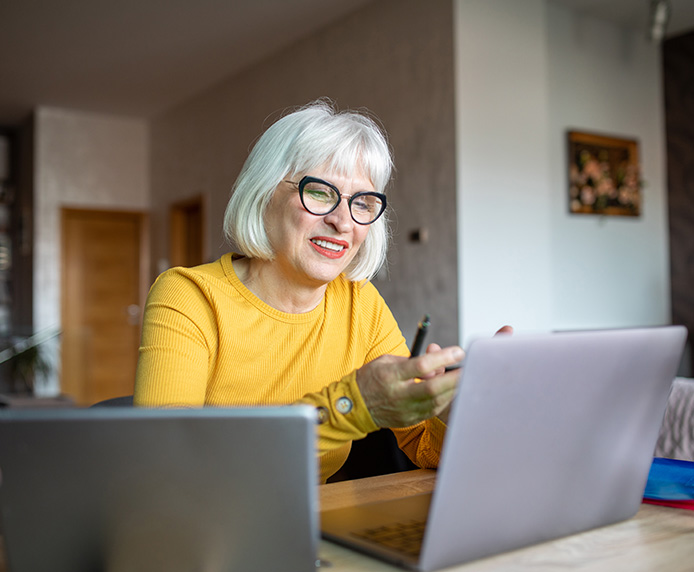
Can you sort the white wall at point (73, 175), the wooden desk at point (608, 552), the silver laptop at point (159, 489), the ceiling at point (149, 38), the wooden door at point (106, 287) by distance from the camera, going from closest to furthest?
the silver laptop at point (159, 489)
the wooden desk at point (608, 552)
the ceiling at point (149, 38)
the white wall at point (73, 175)
the wooden door at point (106, 287)

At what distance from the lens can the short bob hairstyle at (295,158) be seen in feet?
4.31

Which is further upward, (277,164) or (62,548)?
(277,164)

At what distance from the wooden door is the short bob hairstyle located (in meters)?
5.69

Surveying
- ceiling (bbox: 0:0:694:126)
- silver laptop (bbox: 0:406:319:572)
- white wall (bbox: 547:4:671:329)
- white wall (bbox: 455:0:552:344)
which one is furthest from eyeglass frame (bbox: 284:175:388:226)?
ceiling (bbox: 0:0:694:126)

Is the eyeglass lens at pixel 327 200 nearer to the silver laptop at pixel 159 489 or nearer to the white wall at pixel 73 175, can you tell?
the silver laptop at pixel 159 489

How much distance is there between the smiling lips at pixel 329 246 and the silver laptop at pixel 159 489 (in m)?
0.76

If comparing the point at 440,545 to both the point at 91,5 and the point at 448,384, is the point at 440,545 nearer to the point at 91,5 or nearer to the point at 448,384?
the point at 448,384

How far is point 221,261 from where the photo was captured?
143cm

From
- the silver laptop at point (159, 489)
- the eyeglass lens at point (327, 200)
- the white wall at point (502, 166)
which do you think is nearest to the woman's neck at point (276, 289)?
the eyeglass lens at point (327, 200)

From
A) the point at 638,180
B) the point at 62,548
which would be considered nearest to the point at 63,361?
the point at 638,180

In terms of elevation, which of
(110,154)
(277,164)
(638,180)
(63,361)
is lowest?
(63,361)

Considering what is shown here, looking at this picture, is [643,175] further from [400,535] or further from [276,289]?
[400,535]

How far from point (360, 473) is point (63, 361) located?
550 centimetres

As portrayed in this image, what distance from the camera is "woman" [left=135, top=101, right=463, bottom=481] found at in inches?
48.3
